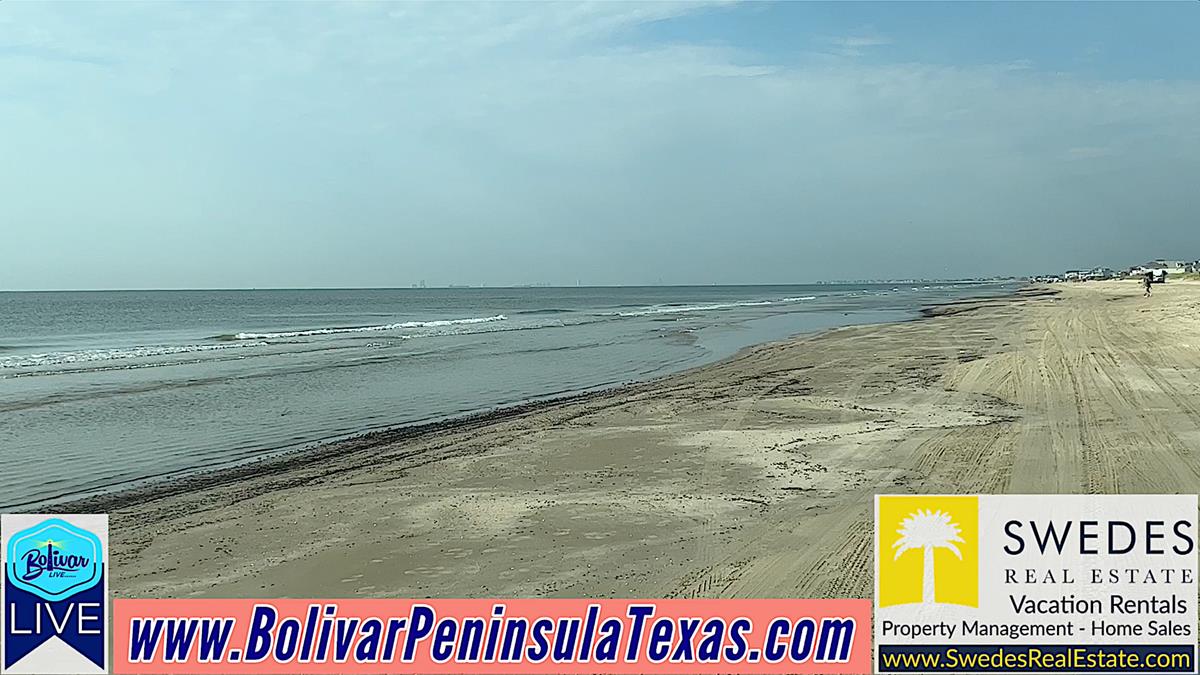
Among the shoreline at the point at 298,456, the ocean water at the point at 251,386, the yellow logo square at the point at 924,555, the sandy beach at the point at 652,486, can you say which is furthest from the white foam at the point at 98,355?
the yellow logo square at the point at 924,555

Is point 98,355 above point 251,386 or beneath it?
above

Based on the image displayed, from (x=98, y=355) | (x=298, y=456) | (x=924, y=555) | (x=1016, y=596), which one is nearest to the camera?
(x=1016, y=596)

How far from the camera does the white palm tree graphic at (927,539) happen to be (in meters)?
4.72

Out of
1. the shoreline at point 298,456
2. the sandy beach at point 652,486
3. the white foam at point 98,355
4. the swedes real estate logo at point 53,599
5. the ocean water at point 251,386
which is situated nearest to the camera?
the swedes real estate logo at point 53,599

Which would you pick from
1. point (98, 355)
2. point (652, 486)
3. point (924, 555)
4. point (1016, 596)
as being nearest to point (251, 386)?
point (98, 355)

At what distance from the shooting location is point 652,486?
8516 mm

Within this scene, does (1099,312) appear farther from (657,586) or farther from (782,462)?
(657,586)

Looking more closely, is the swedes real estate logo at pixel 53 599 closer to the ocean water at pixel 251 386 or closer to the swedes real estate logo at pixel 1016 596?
the swedes real estate logo at pixel 1016 596

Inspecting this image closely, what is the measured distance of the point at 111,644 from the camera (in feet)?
15.9

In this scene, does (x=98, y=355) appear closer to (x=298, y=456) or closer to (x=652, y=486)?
(x=298, y=456)

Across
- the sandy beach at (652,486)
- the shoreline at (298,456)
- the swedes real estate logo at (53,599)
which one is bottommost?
the shoreline at (298,456)

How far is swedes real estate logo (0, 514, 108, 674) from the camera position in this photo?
4.62 metres

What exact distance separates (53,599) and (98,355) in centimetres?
2924

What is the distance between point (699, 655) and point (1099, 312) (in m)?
37.4
